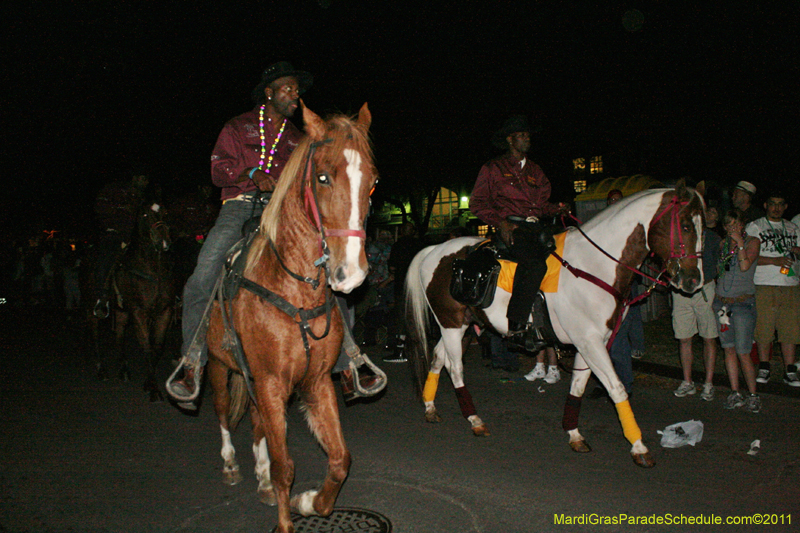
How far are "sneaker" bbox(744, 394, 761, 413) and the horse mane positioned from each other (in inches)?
219

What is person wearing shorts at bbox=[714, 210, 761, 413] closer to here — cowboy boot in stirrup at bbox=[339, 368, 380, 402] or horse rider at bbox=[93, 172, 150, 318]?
cowboy boot in stirrup at bbox=[339, 368, 380, 402]

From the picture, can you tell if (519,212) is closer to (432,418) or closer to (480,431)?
(480,431)

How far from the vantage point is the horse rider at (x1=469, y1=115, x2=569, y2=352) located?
564 centimetres

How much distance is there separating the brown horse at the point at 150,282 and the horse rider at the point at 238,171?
3843 millimetres

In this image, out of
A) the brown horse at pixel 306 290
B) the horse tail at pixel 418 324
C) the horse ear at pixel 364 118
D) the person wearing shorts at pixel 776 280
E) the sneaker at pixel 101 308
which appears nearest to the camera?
the brown horse at pixel 306 290

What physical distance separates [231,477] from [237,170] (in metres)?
2.53

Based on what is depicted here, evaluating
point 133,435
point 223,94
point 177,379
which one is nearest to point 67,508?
point 177,379


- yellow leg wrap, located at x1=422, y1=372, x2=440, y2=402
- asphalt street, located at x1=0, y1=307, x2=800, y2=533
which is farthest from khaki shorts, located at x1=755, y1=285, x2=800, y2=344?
yellow leg wrap, located at x1=422, y1=372, x2=440, y2=402

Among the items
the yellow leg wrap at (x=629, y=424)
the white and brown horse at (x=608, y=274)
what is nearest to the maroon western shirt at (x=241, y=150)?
the white and brown horse at (x=608, y=274)

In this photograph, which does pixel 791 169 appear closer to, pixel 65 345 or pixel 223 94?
pixel 65 345

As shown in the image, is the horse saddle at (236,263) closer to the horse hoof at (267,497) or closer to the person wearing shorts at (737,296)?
the horse hoof at (267,497)

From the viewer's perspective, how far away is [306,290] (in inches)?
140

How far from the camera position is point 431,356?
719 centimetres

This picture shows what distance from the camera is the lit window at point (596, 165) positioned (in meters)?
33.1
